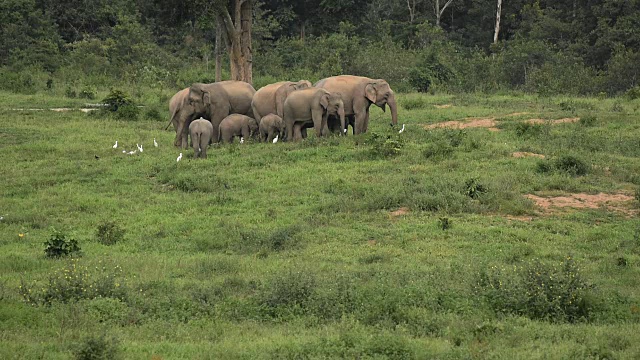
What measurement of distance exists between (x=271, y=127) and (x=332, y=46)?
17.1 metres

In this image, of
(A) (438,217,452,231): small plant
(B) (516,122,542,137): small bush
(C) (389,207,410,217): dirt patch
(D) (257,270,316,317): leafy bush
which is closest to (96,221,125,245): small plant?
(D) (257,270,316,317): leafy bush

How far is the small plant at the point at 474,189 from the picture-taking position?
50.8 ft

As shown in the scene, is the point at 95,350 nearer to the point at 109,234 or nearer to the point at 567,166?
the point at 109,234

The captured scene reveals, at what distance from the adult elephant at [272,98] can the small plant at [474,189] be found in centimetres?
722

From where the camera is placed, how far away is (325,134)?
2119 centimetres

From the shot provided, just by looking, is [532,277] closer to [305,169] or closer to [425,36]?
[305,169]

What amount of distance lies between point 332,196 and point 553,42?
27.8 m

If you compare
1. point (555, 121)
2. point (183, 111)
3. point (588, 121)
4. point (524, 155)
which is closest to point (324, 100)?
point (183, 111)

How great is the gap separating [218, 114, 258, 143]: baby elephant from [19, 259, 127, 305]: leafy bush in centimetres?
1057

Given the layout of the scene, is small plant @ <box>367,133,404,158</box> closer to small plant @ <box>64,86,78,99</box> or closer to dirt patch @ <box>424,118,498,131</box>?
dirt patch @ <box>424,118,498,131</box>

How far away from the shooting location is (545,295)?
1041 centimetres

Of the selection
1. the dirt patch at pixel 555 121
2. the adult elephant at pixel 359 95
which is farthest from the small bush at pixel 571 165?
the adult elephant at pixel 359 95

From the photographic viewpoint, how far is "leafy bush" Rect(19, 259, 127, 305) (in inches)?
416

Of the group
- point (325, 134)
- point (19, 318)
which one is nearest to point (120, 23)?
point (325, 134)
